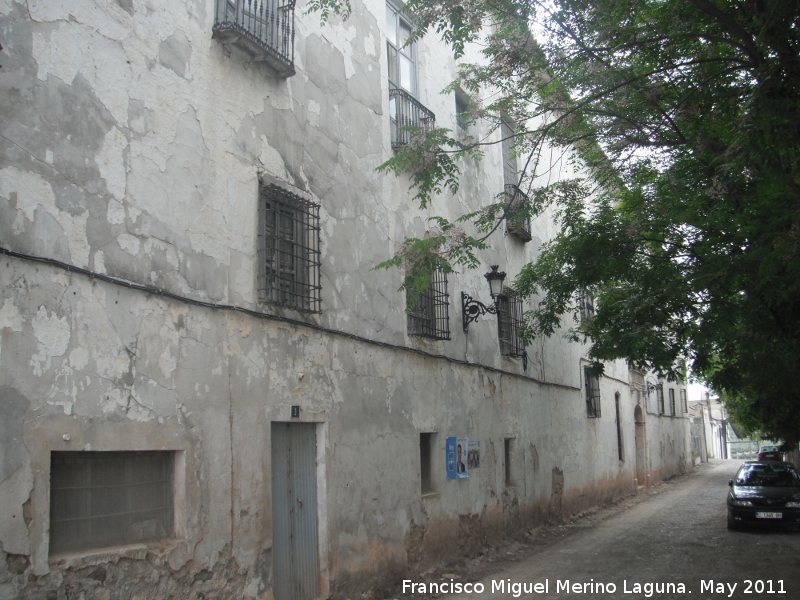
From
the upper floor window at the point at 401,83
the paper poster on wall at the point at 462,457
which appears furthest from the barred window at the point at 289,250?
the paper poster on wall at the point at 462,457

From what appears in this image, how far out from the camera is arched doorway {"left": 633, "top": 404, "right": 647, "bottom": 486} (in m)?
26.0

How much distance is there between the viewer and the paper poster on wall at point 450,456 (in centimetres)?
1091

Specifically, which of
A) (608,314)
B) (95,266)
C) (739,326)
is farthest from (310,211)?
(739,326)

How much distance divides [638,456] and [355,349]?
20.4 metres

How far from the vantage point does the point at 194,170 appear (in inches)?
261

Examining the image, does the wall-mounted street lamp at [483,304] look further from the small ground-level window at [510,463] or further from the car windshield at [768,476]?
the car windshield at [768,476]

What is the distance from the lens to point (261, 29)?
7.64 meters

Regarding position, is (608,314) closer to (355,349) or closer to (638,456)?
(355,349)

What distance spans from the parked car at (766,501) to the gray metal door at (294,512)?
10103 mm

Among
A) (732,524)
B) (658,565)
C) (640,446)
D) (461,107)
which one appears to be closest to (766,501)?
(732,524)

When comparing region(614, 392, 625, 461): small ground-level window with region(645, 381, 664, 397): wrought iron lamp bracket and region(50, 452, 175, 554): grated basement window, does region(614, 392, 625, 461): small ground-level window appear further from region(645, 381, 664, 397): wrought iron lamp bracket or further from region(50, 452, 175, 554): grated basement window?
region(50, 452, 175, 554): grated basement window

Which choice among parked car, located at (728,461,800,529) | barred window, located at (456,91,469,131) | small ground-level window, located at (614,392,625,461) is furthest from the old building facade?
small ground-level window, located at (614,392,625,461)

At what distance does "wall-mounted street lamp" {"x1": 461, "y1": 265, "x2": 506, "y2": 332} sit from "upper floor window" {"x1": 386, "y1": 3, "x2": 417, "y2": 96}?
10.5 ft

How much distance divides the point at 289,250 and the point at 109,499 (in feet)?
10.8
